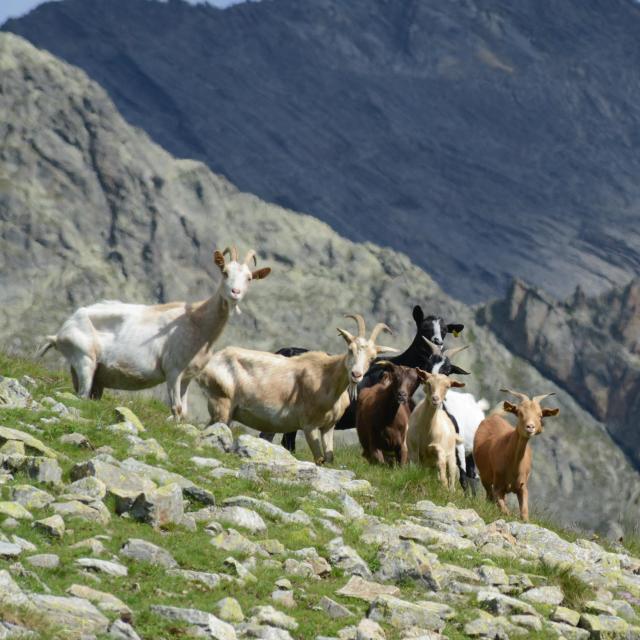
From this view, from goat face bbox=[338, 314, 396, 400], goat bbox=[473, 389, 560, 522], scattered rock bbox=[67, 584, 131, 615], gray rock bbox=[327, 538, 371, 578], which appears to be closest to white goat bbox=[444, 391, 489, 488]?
goat bbox=[473, 389, 560, 522]

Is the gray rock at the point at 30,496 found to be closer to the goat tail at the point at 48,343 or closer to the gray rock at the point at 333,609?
the gray rock at the point at 333,609

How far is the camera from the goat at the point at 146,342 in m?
20.0

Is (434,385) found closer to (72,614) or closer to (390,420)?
(390,420)

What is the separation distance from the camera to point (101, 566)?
32.9 ft

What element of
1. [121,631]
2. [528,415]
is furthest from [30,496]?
[528,415]

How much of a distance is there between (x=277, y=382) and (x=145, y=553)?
11.2m

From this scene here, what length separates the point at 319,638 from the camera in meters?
9.73

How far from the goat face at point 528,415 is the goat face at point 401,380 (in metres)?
2.88

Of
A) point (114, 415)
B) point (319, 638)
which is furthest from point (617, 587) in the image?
point (114, 415)

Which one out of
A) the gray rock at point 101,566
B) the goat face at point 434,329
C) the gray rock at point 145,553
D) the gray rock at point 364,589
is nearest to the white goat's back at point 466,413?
the goat face at point 434,329

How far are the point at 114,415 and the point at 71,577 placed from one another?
705 cm

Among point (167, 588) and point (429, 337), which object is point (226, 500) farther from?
point (429, 337)

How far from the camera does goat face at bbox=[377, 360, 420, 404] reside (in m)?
23.1

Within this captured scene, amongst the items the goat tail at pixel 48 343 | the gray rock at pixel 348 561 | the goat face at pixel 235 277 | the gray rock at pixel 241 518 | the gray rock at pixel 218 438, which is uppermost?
the goat face at pixel 235 277
